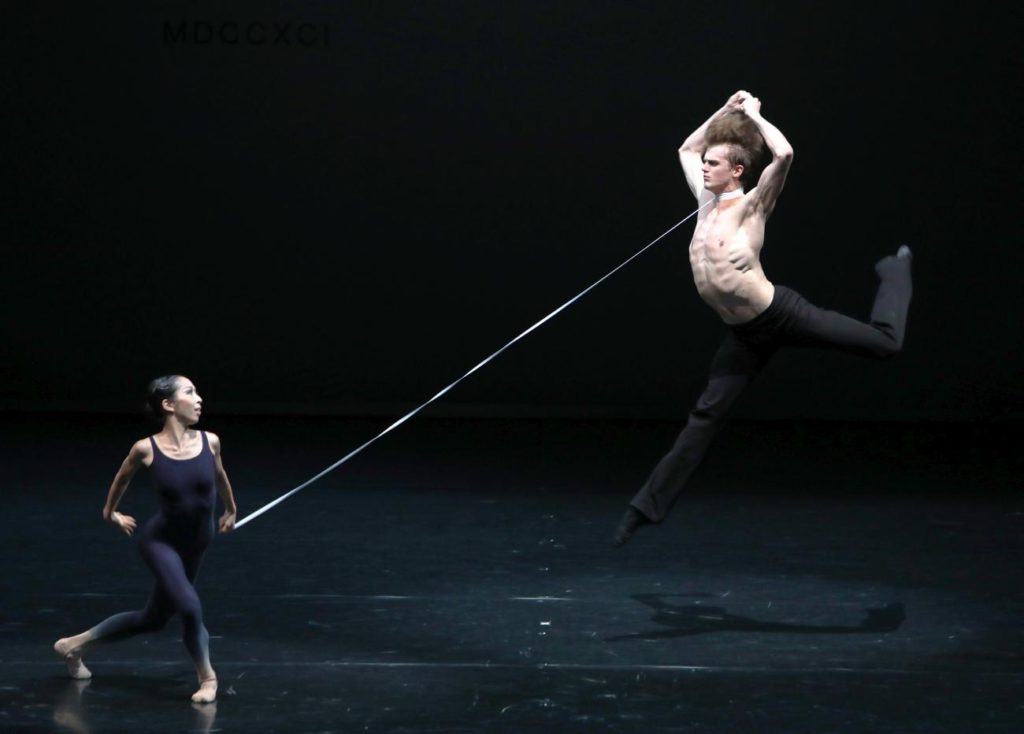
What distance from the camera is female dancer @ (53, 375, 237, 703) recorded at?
3721 mm

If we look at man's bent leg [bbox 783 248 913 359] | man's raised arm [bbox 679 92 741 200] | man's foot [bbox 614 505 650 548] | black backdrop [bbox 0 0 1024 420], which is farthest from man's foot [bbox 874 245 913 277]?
black backdrop [bbox 0 0 1024 420]

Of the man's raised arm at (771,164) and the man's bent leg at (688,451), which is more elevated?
the man's raised arm at (771,164)

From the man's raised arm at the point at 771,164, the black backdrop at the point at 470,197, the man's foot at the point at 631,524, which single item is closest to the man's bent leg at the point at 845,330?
the man's raised arm at the point at 771,164

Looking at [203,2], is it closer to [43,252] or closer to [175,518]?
[43,252]

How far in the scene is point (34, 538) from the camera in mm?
5789

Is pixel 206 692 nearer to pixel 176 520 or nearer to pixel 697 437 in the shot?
pixel 176 520

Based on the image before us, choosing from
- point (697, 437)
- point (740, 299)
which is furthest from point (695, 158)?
point (697, 437)

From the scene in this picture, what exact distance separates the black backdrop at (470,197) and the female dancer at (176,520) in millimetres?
5650

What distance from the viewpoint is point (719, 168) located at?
4.58 metres

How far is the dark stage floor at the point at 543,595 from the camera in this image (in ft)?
12.3

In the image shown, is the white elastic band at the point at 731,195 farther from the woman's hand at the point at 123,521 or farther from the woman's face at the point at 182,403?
the woman's hand at the point at 123,521

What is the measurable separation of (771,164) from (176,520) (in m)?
1.84

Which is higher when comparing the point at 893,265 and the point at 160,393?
the point at 893,265

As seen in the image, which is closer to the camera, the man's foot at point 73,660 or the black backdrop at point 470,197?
the man's foot at point 73,660
